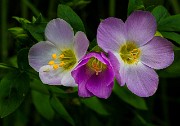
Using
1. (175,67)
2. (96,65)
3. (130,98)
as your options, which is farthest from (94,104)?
(96,65)

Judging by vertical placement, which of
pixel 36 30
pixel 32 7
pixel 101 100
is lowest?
pixel 101 100

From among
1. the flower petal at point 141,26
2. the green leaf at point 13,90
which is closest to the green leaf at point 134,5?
the flower petal at point 141,26

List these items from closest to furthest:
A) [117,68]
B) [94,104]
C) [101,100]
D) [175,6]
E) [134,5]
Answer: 1. [117,68]
2. [134,5]
3. [94,104]
4. [101,100]
5. [175,6]

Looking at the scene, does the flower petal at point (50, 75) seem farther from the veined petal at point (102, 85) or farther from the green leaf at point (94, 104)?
the green leaf at point (94, 104)

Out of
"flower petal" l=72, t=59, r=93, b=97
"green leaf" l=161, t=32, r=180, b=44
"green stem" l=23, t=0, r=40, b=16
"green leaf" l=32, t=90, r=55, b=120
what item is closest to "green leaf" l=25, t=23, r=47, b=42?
"flower petal" l=72, t=59, r=93, b=97

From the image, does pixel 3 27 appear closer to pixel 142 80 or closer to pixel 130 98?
pixel 130 98
